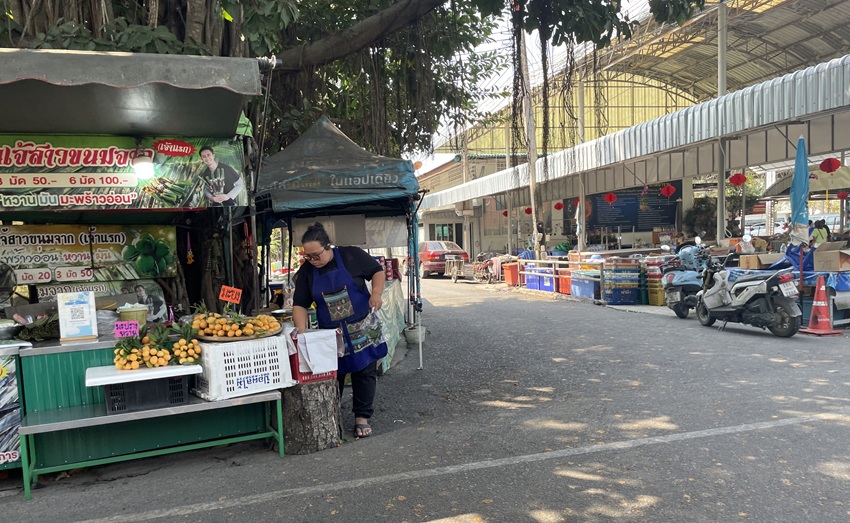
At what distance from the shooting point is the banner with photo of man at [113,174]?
4934 mm

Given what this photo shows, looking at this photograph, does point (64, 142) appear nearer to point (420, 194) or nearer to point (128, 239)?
point (128, 239)

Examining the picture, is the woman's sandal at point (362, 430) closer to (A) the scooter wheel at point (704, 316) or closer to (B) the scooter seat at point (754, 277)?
(B) the scooter seat at point (754, 277)

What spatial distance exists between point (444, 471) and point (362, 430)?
44.2 inches

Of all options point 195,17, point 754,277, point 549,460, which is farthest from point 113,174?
Answer: point 754,277

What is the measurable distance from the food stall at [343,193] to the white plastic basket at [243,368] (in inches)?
100

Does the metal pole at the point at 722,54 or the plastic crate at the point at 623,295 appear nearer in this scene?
the plastic crate at the point at 623,295

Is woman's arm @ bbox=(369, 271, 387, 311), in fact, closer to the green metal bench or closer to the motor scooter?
the green metal bench

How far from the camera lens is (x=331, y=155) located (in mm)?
7352

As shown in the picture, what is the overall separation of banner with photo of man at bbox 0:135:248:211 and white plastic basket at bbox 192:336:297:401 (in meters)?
1.52

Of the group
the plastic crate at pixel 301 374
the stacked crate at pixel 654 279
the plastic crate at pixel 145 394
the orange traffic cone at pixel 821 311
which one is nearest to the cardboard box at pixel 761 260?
the orange traffic cone at pixel 821 311

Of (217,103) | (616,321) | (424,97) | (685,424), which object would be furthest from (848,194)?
(217,103)

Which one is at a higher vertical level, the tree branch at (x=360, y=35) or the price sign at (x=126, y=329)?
the tree branch at (x=360, y=35)

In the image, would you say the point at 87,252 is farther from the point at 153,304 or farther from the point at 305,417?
the point at 305,417

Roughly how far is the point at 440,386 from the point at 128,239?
3827mm
